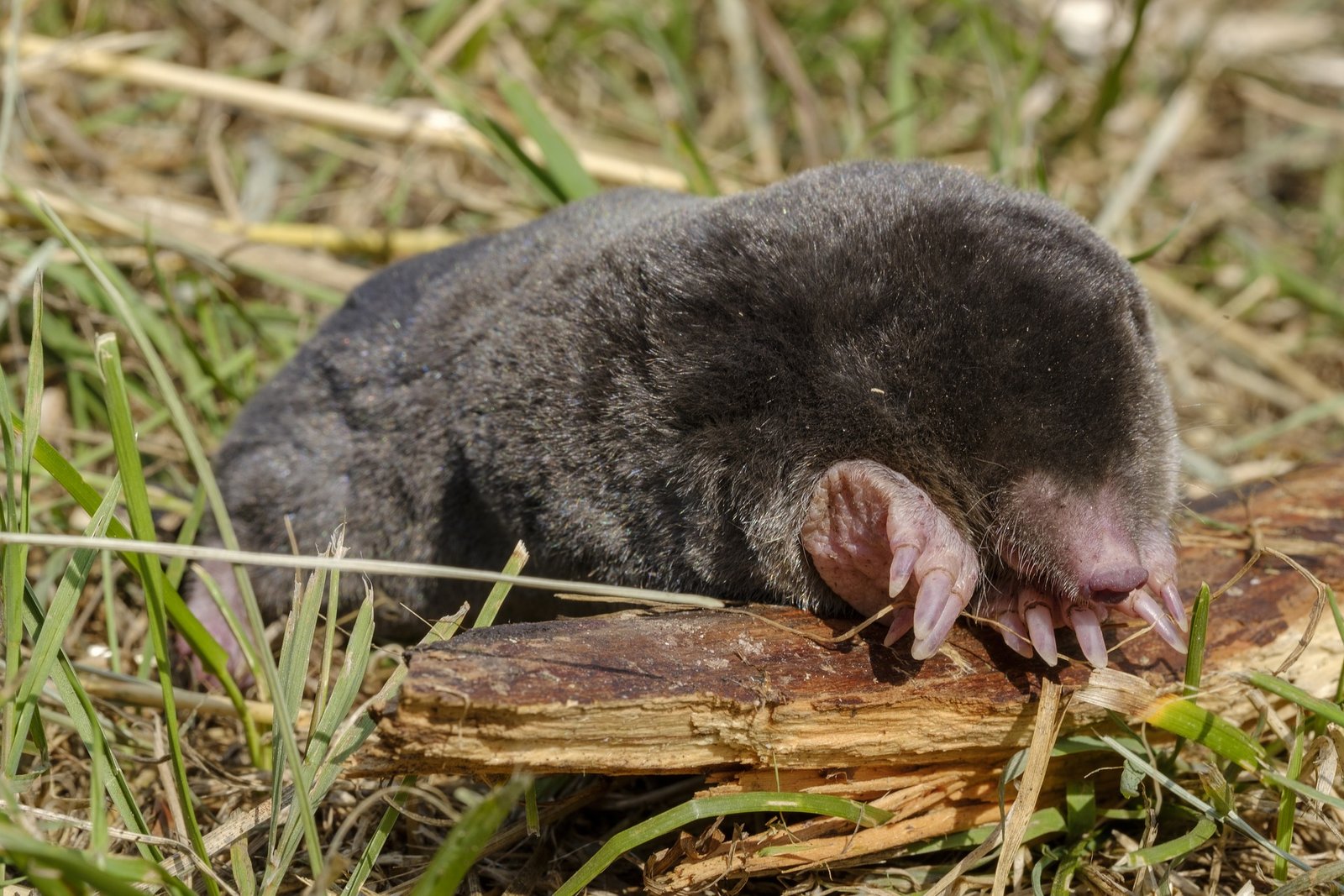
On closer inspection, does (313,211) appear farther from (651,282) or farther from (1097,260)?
(1097,260)

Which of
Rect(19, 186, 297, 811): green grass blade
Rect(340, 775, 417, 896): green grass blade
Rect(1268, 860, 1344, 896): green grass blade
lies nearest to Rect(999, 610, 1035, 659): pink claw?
Rect(1268, 860, 1344, 896): green grass blade

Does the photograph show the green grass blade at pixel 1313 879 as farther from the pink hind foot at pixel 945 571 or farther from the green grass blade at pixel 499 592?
the green grass blade at pixel 499 592

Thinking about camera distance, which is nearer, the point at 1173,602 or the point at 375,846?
the point at 375,846

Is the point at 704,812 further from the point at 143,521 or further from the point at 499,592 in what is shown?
the point at 143,521

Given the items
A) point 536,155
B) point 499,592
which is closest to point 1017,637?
point 499,592

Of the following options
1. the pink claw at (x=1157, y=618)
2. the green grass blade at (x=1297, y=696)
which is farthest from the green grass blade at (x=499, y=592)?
the green grass blade at (x=1297, y=696)

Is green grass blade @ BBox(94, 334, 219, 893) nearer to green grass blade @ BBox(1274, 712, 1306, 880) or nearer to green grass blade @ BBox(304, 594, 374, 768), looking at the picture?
green grass blade @ BBox(304, 594, 374, 768)

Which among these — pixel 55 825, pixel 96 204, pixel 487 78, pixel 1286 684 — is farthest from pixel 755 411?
pixel 487 78
